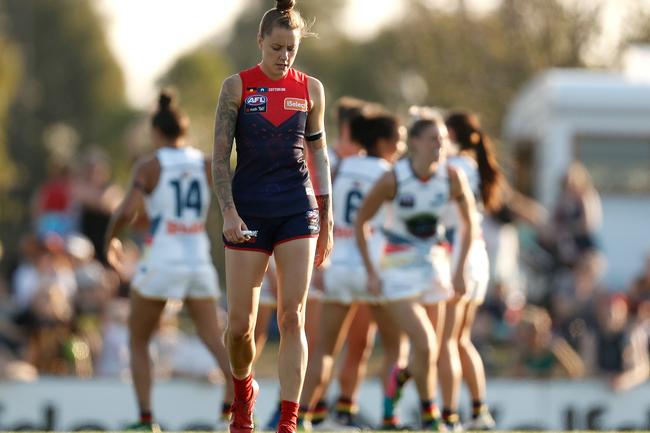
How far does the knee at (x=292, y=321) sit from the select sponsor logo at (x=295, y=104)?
112cm

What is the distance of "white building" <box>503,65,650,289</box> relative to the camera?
23.6 m

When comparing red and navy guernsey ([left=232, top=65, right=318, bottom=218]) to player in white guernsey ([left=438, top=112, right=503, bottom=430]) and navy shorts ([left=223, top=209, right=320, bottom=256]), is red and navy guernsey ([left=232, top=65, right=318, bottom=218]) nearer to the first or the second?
A: navy shorts ([left=223, top=209, right=320, bottom=256])

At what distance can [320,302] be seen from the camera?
13.2 metres

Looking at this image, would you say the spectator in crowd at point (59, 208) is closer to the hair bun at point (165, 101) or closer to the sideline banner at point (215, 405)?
the sideline banner at point (215, 405)

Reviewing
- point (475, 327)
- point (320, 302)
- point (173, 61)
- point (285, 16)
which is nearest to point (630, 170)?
point (475, 327)

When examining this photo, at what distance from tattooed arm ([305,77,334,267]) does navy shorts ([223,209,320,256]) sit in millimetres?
273

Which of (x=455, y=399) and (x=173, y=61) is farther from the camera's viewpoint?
(x=173, y=61)

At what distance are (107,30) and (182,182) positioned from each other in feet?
212

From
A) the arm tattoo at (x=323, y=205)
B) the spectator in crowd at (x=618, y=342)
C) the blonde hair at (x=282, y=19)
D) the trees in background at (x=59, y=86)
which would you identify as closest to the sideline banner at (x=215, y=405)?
the spectator in crowd at (x=618, y=342)

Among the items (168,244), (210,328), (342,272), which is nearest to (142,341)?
(210,328)

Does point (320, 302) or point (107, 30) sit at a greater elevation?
point (107, 30)

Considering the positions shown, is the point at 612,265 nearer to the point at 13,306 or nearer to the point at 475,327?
the point at 475,327

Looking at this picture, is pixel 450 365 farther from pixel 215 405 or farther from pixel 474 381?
pixel 215 405

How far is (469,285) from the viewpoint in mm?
12469
